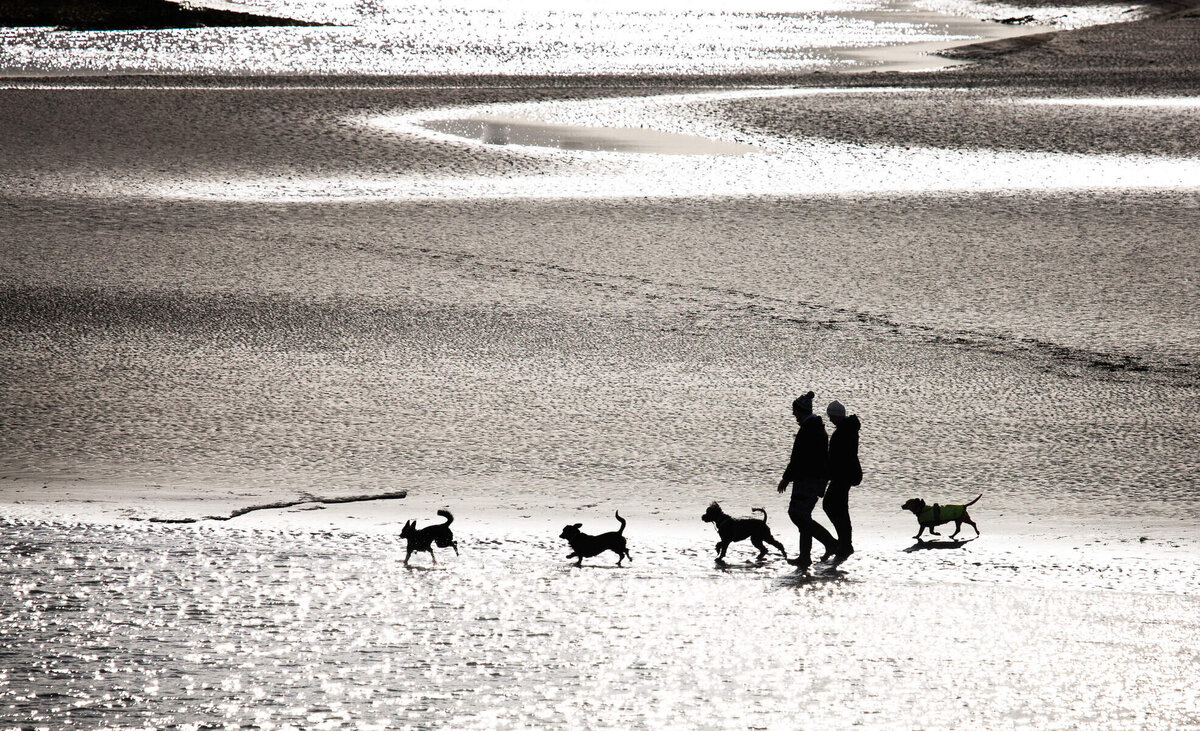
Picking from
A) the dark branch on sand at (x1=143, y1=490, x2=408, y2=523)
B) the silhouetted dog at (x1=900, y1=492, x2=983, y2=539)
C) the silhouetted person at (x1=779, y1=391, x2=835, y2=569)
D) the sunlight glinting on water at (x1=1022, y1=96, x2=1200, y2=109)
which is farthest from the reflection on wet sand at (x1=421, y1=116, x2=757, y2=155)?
the silhouetted dog at (x1=900, y1=492, x2=983, y2=539)

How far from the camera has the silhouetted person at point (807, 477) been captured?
23.4 ft

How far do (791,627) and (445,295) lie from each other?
7.07 meters

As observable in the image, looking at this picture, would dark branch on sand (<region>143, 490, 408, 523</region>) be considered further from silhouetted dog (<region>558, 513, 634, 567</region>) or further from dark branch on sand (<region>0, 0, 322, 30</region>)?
dark branch on sand (<region>0, 0, 322, 30</region>)

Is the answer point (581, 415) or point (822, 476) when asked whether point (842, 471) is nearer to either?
point (822, 476)

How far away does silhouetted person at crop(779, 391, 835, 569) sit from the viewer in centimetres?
712

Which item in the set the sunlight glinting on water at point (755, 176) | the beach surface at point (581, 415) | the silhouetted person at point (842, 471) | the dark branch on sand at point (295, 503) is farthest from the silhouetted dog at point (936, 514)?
the sunlight glinting on water at point (755, 176)

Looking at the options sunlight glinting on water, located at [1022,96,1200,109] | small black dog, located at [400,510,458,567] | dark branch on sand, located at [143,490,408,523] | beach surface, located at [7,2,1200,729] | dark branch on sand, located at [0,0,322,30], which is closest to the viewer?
beach surface, located at [7,2,1200,729]

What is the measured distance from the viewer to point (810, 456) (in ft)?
23.6

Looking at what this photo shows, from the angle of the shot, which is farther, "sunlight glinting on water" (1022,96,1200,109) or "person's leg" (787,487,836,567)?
"sunlight glinting on water" (1022,96,1200,109)

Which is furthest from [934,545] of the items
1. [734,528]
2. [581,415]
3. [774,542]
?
[581,415]

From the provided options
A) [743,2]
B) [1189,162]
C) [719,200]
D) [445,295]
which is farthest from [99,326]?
[743,2]

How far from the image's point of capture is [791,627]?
20.0 ft

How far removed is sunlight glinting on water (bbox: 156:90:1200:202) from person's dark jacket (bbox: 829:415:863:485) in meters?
9.47

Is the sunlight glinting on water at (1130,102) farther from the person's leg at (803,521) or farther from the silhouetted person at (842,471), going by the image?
the person's leg at (803,521)
